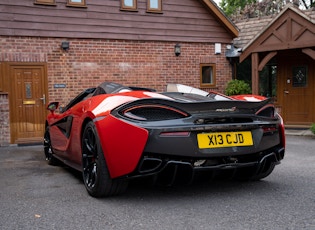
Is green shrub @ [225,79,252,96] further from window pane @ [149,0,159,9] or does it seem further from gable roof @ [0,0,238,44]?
window pane @ [149,0,159,9]

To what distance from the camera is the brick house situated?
31.3 ft

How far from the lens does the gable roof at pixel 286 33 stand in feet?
33.3

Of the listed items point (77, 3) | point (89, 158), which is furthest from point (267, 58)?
point (89, 158)

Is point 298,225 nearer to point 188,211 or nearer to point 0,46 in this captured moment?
point 188,211

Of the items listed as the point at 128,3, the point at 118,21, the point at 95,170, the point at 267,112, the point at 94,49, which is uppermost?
the point at 128,3

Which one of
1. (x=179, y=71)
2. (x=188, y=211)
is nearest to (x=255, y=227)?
→ (x=188, y=211)

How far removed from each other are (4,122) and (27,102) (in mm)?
721

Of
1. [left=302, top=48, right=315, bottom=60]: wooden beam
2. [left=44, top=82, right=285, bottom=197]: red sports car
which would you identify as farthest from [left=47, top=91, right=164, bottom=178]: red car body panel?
[left=302, top=48, right=315, bottom=60]: wooden beam

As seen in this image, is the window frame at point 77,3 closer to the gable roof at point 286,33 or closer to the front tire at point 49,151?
the gable roof at point 286,33

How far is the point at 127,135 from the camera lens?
3.37 metres

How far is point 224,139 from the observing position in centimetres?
349

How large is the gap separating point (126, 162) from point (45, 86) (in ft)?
23.3

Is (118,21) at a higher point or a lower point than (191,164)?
higher

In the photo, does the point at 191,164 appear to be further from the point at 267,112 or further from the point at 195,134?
the point at 267,112
